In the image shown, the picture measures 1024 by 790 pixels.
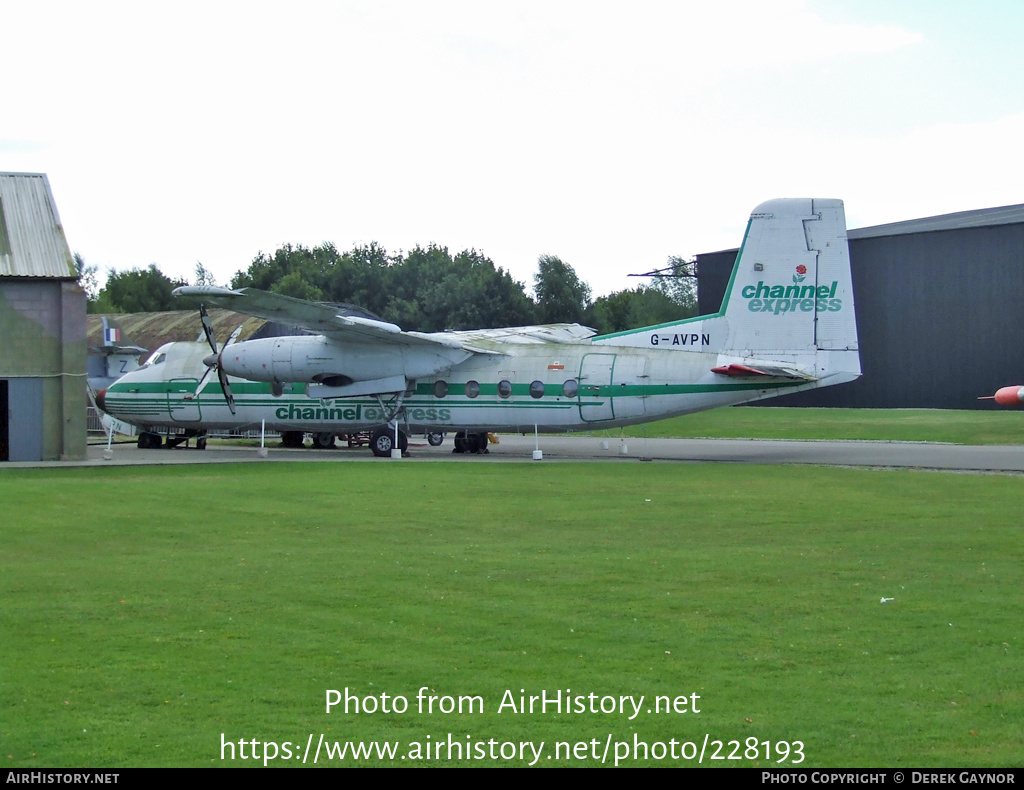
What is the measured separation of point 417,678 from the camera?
355 inches

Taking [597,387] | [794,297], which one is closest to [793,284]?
[794,297]

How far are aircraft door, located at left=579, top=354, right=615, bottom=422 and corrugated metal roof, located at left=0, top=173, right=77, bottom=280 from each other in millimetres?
15209

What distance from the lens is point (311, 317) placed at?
104ft

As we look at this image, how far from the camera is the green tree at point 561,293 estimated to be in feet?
247

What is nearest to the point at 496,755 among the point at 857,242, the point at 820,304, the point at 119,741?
the point at 119,741

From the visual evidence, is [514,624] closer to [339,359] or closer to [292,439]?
[339,359]

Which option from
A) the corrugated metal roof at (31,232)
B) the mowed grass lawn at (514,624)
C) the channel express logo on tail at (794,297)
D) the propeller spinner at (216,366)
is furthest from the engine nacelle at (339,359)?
the mowed grass lawn at (514,624)

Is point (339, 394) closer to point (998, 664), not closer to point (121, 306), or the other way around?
point (998, 664)

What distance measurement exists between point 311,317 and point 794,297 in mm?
13621

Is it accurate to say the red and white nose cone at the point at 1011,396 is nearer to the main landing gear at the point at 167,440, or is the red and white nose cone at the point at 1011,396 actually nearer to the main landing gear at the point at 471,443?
the main landing gear at the point at 471,443

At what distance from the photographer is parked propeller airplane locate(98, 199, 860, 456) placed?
98.0 ft

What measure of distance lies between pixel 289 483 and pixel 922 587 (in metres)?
15.2

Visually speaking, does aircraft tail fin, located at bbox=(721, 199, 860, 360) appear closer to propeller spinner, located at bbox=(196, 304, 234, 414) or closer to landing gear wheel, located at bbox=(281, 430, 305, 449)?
propeller spinner, located at bbox=(196, 304, 234, 414)
